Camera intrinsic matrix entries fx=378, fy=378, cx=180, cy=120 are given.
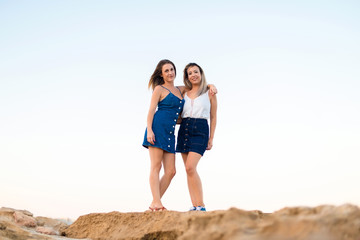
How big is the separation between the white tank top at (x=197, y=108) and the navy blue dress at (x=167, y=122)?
0.11m

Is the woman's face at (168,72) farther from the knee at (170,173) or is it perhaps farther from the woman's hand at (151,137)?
the knee at (170,173)

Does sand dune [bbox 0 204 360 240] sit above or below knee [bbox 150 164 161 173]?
below

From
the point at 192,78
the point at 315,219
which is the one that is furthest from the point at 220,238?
the point at 192,78

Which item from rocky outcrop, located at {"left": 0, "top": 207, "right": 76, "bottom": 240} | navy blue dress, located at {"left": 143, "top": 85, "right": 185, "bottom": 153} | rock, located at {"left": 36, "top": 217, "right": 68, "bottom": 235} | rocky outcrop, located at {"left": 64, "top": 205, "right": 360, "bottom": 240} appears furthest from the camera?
rock, located at {"left": 36, "top": 217, "right": 68, "bottom": 235}

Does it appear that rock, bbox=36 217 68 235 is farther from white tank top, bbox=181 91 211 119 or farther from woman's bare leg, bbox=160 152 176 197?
white tank top, bbox=181 91 211 119

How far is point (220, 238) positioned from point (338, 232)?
0.64 metres

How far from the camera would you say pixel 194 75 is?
555 cm

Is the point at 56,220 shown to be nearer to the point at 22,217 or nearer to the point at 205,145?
the point at 22,217

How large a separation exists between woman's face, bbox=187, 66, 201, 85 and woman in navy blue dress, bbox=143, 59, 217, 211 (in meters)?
0.25

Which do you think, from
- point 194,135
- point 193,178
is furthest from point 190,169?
point 194,135

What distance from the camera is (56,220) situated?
6121 mm

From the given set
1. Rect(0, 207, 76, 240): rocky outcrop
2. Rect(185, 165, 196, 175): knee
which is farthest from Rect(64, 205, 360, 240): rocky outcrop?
Rect(185, 165, 196, 175): knee

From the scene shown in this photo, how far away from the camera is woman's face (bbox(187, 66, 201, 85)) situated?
5562mm

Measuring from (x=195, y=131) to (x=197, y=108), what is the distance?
1.09 feet
